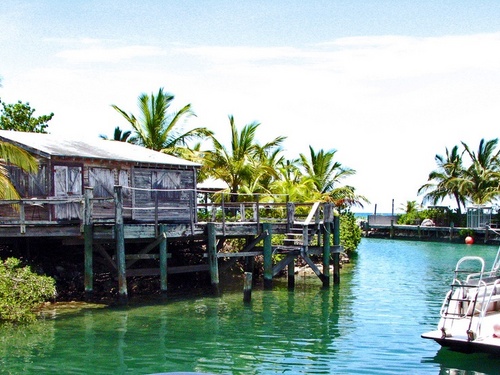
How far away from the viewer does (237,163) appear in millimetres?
35781

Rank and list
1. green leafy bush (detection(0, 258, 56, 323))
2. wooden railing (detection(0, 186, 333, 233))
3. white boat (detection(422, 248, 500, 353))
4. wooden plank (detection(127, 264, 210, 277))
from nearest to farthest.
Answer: white boat (detection(422, 248, 500, 353))
green leafy bush (detection(0, 258, 56, 323))
wooden railing (detection(0, 186, 333, 233))
wooden plank (detection(127, 264, 210, 277))

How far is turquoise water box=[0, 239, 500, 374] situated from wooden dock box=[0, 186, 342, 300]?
4.09ft

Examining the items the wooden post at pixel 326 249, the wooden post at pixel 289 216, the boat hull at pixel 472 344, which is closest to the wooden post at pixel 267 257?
the wooden post at pixel 289 216

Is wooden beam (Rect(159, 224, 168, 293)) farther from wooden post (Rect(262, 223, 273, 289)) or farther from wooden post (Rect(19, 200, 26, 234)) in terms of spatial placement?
wooden post (Rect(262, 223, 273, 289))

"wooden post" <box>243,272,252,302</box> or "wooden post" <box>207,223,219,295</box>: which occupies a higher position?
"wooden post" <box>207,223,219,295</box>

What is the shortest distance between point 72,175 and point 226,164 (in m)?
13.6

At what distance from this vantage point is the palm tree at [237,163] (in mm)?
35719

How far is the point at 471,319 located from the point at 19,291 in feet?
39.4

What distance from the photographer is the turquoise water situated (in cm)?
1536

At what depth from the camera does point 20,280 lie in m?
19.2

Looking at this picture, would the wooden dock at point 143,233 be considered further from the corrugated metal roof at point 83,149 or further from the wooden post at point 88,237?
the corrugated metal roof at point 83,149

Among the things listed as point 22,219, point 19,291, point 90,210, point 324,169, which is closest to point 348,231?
point 324,169

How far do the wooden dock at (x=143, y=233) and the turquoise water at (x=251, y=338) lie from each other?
125cm

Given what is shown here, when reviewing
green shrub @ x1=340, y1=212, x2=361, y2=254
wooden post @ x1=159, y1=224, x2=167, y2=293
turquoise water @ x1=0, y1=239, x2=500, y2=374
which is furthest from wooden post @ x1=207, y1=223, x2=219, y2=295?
green shrub @ x1=340, y1=212, x2=361, y2=254
